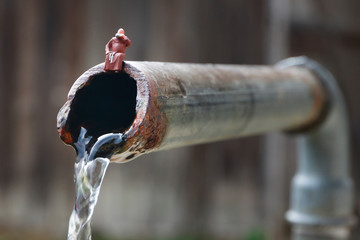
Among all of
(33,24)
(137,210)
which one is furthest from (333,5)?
(33,24)

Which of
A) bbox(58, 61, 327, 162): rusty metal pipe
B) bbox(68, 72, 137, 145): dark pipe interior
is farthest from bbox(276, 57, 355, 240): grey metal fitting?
bbox(68, 72, 137, 145): dark pipe interior

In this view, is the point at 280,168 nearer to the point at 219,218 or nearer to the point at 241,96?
the point at 241,96

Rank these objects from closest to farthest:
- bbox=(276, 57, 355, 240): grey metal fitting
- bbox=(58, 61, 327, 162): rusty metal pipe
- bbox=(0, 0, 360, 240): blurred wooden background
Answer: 1. bbox=(58, 61, 327, 162): rusty metal pipe
2. bbox=(276, 57, 355, 240): grey metal fitting
3. bbox=(0, 0, 360, 240): blurred wooden background

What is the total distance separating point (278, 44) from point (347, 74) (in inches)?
13.3

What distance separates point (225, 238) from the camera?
4.20 meters

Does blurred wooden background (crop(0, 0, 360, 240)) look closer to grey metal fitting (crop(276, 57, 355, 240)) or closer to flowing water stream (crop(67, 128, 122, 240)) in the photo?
grey metal fitting (crop(276, 57, 355, 240))

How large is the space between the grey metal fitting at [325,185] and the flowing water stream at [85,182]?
84 centimetres

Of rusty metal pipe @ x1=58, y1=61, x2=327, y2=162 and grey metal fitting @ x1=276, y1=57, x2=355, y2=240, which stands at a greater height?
rusty metal pipe @ x1=58, y1=61, x2=327, y2=162

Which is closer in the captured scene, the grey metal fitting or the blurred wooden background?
the grey metal fitting

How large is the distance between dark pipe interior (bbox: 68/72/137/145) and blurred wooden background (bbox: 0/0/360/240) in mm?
3057

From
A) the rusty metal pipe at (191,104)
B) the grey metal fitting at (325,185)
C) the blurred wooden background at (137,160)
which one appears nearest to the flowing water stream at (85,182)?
Result: the rusty metal pipe at (191,104)

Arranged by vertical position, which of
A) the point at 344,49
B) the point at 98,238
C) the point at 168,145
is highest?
the point at 344,49

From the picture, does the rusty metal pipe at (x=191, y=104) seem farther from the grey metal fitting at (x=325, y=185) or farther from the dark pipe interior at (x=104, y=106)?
the grey metal fitting at (x=325, y=185)

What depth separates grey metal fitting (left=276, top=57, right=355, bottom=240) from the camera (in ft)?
5.45
